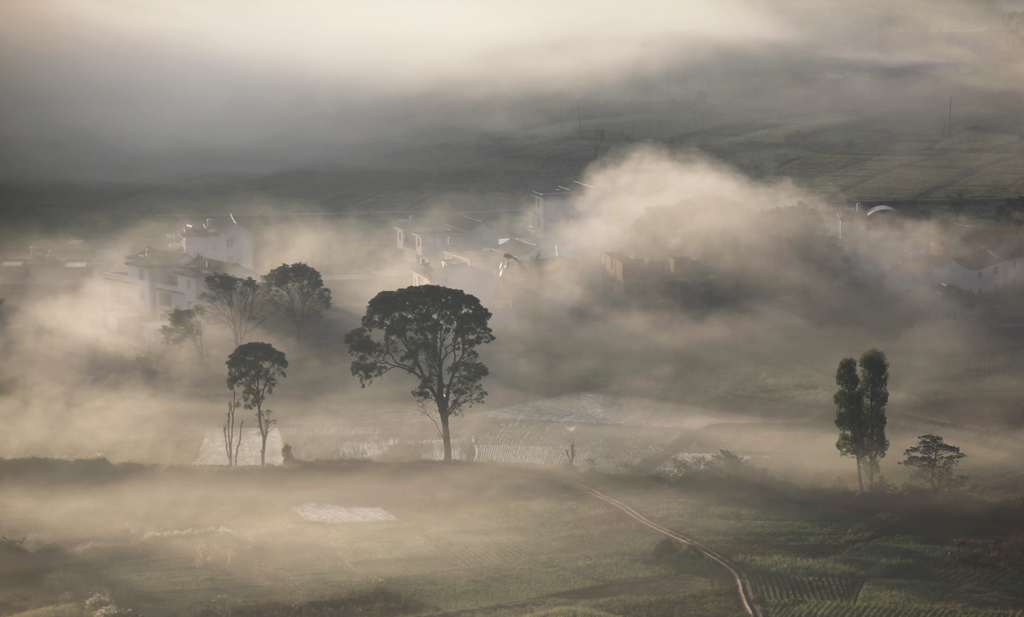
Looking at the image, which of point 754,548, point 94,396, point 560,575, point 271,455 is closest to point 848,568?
point 754,548

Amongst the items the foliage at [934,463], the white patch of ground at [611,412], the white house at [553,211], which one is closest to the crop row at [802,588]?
the foliage at [934,463]

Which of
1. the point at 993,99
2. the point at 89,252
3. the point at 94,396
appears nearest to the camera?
the point at 94,396

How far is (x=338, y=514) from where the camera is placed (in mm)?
33625

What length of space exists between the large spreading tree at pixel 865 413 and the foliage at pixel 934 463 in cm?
137

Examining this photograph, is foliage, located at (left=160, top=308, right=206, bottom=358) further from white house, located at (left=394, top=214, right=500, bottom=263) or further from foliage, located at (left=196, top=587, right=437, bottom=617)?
foliage, located at (left=196, top=587, right=437, bottom=617)

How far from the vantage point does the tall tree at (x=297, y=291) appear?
62.5 m

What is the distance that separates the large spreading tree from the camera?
35.1 metres

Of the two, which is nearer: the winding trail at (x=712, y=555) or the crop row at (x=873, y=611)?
the crop row at (x=873, y=611)

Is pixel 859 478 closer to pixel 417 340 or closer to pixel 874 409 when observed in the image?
pixel 874 409

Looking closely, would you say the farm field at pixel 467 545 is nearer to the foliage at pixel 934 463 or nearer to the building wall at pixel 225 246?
the foliage at pixel 934 463

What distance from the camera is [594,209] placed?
9462cm

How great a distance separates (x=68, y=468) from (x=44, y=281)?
48464mm

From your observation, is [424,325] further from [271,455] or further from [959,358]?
[959,358]

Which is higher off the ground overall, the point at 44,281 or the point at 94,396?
the point at 44,281
